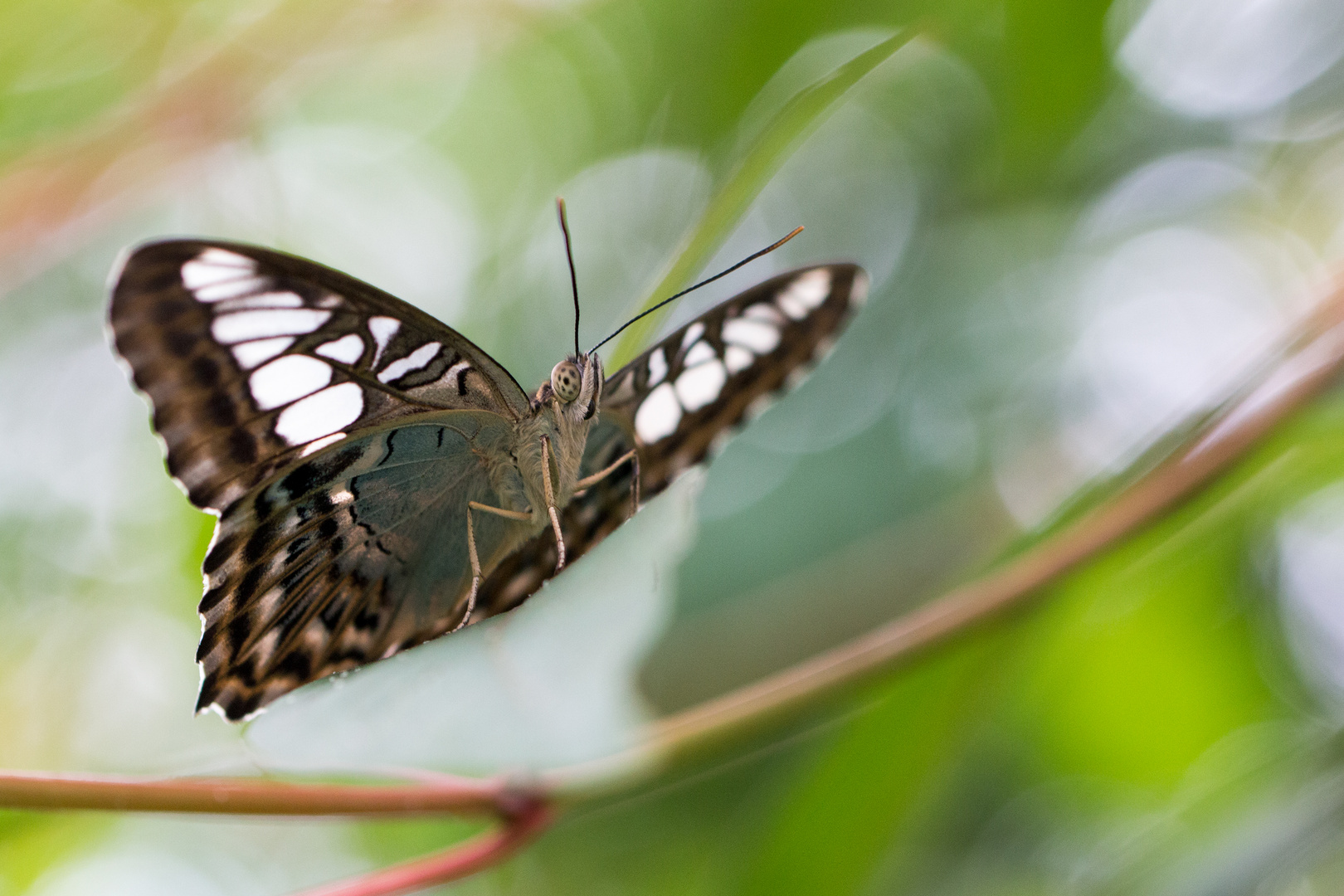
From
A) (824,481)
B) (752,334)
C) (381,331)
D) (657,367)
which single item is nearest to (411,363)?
(381,331)

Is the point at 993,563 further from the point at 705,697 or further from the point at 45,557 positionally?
the point at 45,557

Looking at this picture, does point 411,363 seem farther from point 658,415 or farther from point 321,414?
point 658,415

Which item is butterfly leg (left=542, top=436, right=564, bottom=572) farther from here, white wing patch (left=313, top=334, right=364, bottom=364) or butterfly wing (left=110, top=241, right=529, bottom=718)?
white wing patch (left=313, top=334, right=364, bottom=364)

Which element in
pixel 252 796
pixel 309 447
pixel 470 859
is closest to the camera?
pixel 252 796

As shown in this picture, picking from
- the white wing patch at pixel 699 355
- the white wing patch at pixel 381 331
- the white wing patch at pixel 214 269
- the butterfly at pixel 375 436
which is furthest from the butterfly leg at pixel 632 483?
the white wing patch at pixel 214 269

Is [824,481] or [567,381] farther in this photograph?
[824,481]

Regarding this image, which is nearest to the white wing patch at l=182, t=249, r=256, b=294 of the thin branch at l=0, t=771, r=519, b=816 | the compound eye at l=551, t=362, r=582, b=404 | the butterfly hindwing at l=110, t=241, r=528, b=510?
the butterfly hindwing at l=110, t=241, r=528, b=510
